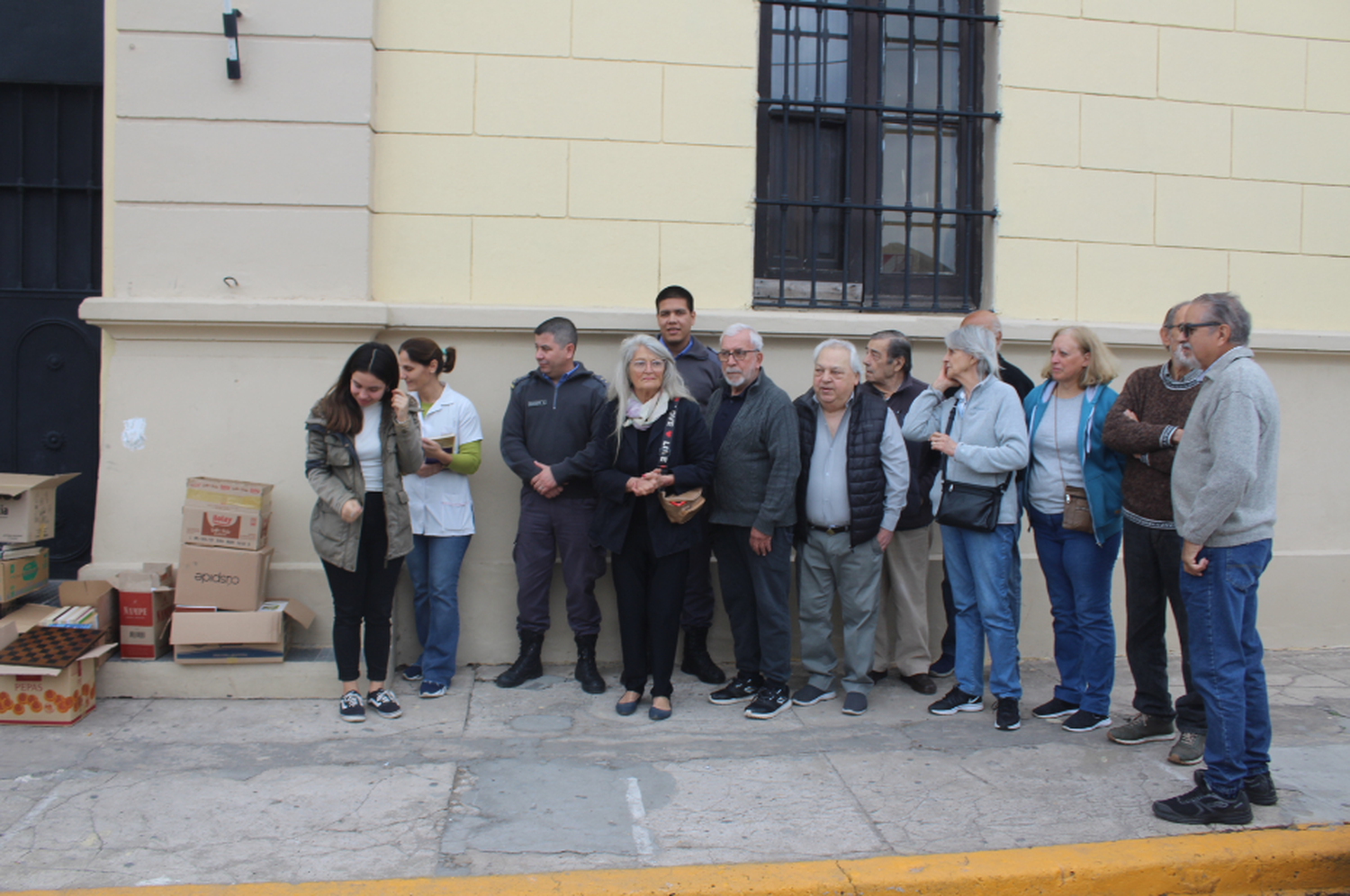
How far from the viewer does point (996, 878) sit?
Answer: 312 centimetres

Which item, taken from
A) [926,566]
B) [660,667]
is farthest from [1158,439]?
[660,667]

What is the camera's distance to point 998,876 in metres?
3.13

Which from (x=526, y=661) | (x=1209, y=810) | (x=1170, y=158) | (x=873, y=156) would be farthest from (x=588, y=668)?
(x=1170, y=158)

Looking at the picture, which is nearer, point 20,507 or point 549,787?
point 549,787

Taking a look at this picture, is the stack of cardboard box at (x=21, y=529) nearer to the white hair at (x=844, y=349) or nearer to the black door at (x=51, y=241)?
the black door at (x=51, y=241)

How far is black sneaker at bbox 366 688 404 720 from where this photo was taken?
14.8ft

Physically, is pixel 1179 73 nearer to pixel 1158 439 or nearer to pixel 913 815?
pixel 1158 439

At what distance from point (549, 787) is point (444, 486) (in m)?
1.77

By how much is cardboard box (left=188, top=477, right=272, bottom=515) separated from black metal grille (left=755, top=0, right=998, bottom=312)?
3.03 meters

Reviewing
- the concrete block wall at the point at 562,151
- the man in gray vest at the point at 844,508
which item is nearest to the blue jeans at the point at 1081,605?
the man in gray vest at the point at 844,508

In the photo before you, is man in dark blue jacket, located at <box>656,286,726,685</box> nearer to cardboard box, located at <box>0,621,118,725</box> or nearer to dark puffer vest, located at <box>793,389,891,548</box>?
dark puffer vest, located at <box>793,389,891,548</box>

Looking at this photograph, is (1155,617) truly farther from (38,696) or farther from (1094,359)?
(38,696)

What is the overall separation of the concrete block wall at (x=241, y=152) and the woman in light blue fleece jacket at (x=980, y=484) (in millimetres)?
3109

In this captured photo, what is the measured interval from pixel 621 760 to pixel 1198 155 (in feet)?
16.4
